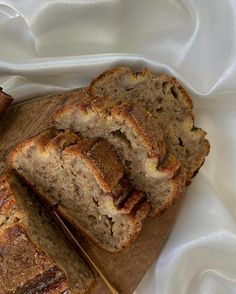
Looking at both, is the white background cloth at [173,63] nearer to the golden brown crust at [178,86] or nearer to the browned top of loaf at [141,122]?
the golden brown crust at [178,86]

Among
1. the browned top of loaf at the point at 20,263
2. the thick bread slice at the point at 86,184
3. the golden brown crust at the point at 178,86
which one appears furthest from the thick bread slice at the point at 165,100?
the browned top of loaf at the point at 20,263

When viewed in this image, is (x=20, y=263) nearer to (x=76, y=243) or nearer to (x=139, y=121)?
(x=76, y=243)

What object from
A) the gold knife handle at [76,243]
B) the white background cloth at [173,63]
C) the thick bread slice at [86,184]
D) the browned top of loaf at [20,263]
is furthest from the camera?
the white background cloth at [173,63]

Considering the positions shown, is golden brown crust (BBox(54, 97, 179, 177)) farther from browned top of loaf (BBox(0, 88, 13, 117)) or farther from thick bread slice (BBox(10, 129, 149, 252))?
browned top of loaf (BBox(0, 88, 13, 117))

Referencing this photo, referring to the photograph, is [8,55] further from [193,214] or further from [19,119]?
[193,214]

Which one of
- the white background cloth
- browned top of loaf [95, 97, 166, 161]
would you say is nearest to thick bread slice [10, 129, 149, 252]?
browned top of loaf [95, 97, 166, 161]

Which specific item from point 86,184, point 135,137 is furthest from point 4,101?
point 135,137

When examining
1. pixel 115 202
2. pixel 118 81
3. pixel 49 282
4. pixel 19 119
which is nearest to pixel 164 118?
pixel 118 81
